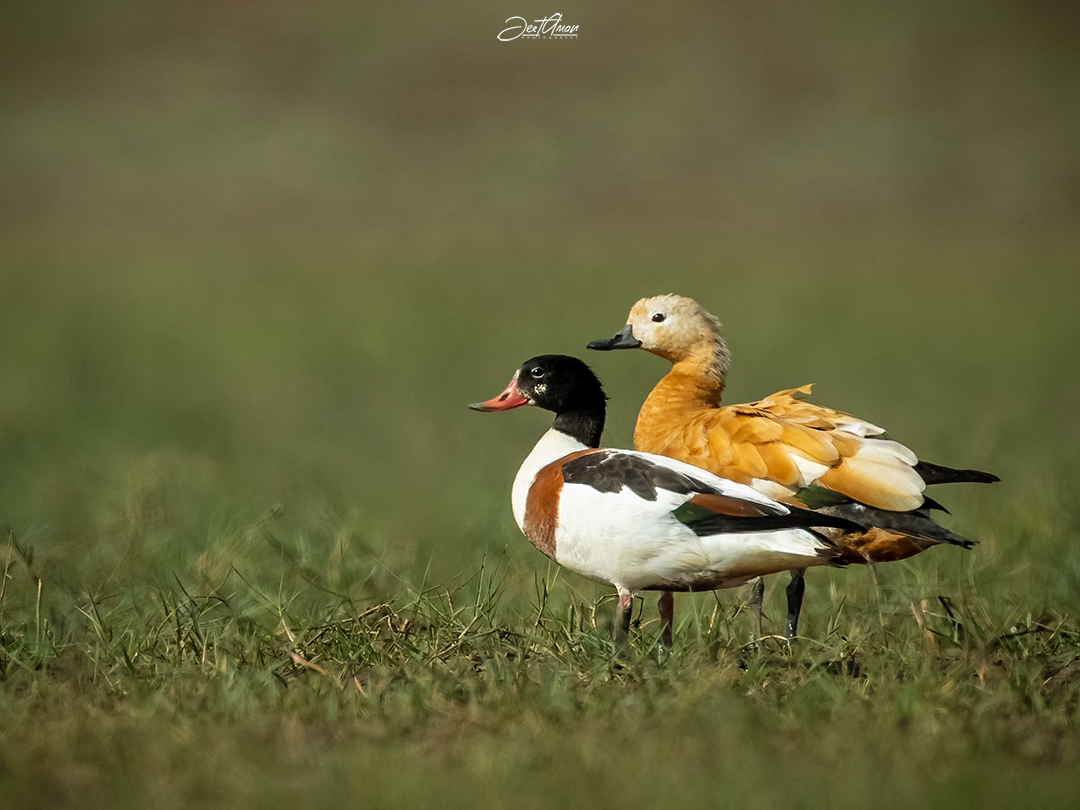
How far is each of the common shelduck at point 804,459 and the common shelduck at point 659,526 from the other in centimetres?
18

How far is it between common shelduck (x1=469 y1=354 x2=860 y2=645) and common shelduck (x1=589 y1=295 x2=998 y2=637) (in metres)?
0.18

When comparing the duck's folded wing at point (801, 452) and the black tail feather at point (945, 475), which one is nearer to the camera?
the duck's folded wing at point (801, 452)

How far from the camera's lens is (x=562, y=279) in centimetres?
1636

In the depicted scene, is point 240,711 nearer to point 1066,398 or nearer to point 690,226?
point 1066,398

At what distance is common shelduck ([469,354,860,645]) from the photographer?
13.1ft

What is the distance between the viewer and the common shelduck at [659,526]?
3994 millimetres

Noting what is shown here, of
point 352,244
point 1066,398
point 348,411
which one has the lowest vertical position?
point 1066,398

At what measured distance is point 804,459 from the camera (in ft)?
14.1

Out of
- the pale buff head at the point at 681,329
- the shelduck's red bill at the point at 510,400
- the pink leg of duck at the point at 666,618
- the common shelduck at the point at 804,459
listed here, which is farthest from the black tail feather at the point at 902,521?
the shelduck's red bill at the point at 510,400

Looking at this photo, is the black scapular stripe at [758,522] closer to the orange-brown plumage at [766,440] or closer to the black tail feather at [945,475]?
the orange-brown plumage at [766,440]

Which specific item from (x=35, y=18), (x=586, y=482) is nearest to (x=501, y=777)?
(x=586, y=482)

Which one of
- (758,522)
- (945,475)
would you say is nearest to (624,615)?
(758,522)

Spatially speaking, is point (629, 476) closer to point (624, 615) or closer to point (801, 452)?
point (624, 615)

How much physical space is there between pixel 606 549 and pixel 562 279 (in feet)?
40.7
